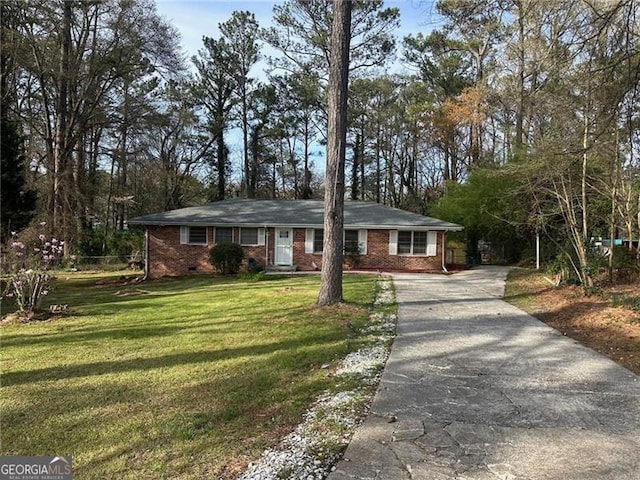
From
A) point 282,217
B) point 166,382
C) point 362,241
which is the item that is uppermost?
point 282,217

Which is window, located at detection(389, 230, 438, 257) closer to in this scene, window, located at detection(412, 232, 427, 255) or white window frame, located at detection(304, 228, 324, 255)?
window, located at detection(412, 232, 427, 255)

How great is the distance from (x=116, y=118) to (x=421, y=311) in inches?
838

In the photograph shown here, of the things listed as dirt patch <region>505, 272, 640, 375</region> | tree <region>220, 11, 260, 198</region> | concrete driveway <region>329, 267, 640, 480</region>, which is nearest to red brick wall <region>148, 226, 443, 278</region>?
dirt patch <region>505, 272, 640, 375</region>

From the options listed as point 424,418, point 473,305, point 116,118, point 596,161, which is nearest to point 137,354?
point 424,418

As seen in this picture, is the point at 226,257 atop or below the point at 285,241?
below

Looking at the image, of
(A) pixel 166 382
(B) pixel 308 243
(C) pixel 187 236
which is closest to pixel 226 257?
(C) pixel 187 236

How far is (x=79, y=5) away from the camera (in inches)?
845

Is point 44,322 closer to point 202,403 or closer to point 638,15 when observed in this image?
point 202,403

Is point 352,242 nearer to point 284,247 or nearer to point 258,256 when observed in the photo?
point 284,247

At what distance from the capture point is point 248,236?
19281 millimetres

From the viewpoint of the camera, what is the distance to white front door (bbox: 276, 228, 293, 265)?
62.9ft

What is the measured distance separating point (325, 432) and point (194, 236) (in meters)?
16.7

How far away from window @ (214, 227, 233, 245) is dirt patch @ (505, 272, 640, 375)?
11.2m

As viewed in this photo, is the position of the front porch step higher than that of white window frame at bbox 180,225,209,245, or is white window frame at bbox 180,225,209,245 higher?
white window frame at bbox 180,225,209,245
